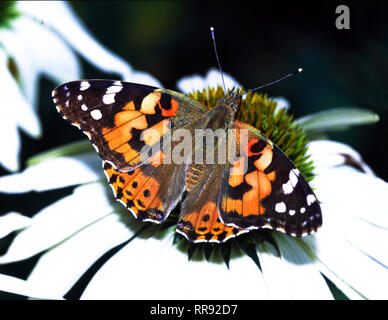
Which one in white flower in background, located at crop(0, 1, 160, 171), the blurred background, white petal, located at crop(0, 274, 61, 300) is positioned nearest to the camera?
white petal, located at crop(0, 274, 61, 300)

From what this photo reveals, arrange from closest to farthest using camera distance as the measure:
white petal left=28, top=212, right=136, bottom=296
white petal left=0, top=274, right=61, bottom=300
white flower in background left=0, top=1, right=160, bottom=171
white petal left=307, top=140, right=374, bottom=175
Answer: white petal left=0, top=274, right=61, bottom=300
white petal left=28, top=212, right=136, bottom=296
white flower in background left=0, top=1, right=160, bottom=171
white petal left=307, top=140, right=374, bottom=175

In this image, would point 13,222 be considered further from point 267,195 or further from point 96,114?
point 267,195

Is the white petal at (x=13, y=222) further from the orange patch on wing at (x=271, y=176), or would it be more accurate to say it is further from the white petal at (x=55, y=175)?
the orange patch on wing at (x=271, y=176)

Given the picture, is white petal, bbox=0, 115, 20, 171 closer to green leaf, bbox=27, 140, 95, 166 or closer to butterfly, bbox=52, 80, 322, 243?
green leaf, bbox=27, 140, 95, 166

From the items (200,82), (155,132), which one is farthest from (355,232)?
(200,82)

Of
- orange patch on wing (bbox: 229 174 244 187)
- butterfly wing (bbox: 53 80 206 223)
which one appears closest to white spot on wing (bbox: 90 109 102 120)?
butterfly wing (bbox: 53 80 206 223)

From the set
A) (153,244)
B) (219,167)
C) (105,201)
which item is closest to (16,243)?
(105,201)
